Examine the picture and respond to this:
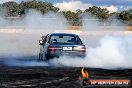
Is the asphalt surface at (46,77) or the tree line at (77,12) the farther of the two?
the tree line at (77,12)

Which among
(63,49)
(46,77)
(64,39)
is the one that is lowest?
(46,77)

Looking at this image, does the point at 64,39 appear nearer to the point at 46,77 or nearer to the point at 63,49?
the point at 63,49

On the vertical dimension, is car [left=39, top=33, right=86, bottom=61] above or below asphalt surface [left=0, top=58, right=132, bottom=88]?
above

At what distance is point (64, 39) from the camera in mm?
19891

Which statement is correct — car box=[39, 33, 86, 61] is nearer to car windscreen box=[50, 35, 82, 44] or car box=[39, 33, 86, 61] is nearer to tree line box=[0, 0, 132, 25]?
car windscreen box=[50, 35, 82, 44]

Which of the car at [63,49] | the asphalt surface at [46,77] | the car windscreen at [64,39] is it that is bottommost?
the asphalt surface at [46,77]

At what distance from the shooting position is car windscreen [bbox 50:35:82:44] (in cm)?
1959

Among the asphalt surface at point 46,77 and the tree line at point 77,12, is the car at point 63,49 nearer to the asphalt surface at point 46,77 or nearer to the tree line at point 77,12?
the asphalt surface at point 46,77

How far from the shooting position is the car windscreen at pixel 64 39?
19.6 metres

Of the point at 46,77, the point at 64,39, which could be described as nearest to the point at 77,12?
the point at 64,39

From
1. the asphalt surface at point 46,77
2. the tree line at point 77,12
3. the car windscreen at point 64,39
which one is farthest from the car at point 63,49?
the tree line at point 77,12

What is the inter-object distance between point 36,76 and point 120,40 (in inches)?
392

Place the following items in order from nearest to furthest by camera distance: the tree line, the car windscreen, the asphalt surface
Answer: the asphalt surface
the car windscreen
the tree line

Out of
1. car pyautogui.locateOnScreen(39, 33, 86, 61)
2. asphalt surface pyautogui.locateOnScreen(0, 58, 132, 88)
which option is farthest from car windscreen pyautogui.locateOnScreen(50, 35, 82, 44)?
asphalt surface pyautogui.locateOnScreen(0, 58, 132, 88)
